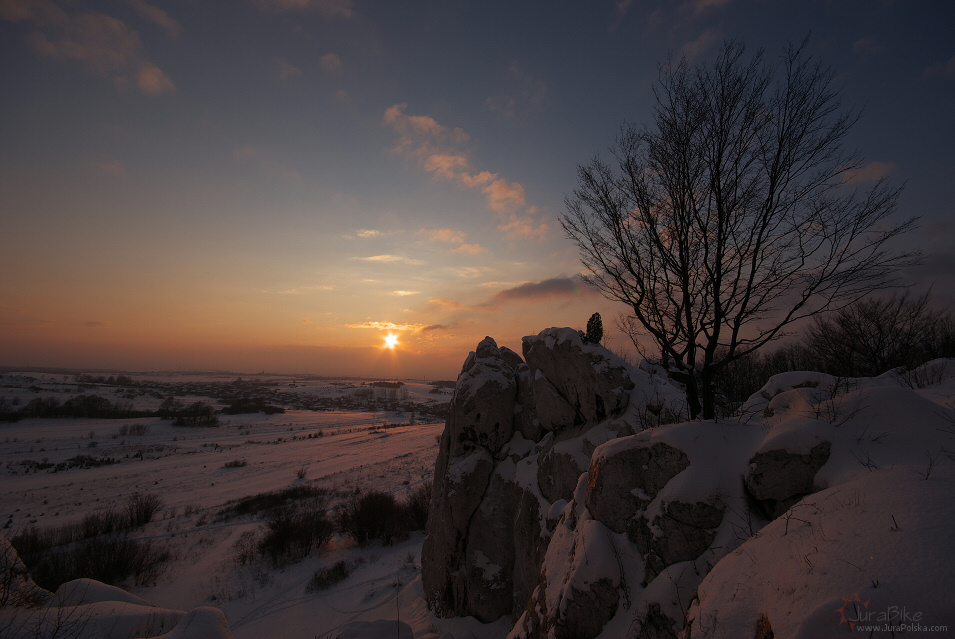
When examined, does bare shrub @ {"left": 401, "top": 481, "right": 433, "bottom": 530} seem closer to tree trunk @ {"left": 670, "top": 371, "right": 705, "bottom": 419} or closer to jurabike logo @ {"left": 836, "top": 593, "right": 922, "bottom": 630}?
tree trunk @ {"left": 670, "top": 371, "right": 705, "bottom": 419}

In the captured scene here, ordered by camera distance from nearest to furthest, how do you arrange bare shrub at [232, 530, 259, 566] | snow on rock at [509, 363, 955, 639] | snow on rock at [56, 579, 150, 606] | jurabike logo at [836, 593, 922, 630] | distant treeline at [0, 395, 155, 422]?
jurabike logo at [836, 593, 922, 630]
snow on rock at [509, 363, 955, 639]
snow on rock at [56, 579, 150, 606]
bare shrub at [232, 530, 259, 566]
distant treeline at [0, 395, 155, 422]

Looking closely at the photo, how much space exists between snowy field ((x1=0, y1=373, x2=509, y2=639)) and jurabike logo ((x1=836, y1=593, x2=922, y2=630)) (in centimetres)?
1039

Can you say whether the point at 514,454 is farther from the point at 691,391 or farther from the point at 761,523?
the point at 761,523

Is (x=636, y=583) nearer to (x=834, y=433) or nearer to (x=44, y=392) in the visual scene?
(x=834, y=433)

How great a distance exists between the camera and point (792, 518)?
320 centimetres

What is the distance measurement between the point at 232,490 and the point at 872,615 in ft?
125

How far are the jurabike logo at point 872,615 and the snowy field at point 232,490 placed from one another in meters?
10.4

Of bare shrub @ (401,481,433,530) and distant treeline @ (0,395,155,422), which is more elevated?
bare shrub @ (401,481,433,530)

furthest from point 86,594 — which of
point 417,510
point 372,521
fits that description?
point 417,510

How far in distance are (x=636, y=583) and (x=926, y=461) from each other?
318 centimetres

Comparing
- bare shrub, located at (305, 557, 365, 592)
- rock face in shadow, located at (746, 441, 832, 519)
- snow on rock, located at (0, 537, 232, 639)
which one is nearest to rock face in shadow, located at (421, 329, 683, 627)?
rock face in shadow, located at (746, 441, 832, 519)

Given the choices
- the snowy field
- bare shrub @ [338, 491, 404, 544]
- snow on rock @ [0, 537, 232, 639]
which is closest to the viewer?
snow on rock @ [0, 537, 232, 639]

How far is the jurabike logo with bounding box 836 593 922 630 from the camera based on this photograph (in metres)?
2.00

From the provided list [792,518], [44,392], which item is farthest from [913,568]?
[44,392]
